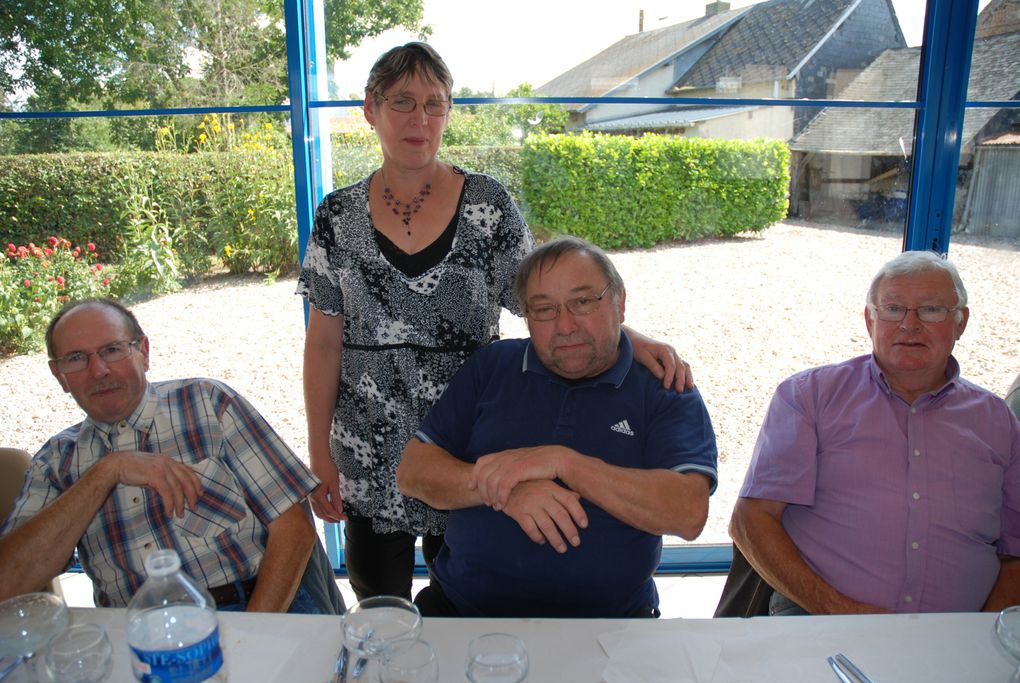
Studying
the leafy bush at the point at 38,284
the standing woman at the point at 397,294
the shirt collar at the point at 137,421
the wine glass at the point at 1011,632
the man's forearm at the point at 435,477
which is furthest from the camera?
the leafy bush at the point at 38,284

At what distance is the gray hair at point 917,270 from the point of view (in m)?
1.92

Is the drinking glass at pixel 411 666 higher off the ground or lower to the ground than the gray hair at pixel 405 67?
lower

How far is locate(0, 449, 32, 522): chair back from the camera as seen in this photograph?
5.97ft

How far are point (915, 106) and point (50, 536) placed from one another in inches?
120

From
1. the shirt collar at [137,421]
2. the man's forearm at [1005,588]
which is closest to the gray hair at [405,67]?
the shirt collar at [137,421]

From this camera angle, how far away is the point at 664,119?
281 cm

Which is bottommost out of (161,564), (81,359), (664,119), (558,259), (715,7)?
(161,564)

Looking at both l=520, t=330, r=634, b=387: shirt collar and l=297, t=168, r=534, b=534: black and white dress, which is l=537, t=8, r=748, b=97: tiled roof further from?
l=520, t=330, r=634, b=387: shirt collar

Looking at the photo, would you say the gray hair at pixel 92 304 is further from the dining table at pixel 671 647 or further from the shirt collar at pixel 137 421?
the dining table at pixel 671 647

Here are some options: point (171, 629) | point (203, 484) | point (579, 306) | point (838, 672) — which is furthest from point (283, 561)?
point (838, 672)

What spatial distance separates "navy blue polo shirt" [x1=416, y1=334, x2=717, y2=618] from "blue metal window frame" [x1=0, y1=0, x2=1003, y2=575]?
49.3 inches

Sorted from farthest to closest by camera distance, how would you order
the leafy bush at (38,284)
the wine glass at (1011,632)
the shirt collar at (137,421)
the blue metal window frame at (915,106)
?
the leafy bush at (38,284) < the blue metal window frame at (915,106) < the shirt collar at (137,421) < the wine glass at (1011,632)

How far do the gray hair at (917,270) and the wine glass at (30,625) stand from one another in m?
1.99

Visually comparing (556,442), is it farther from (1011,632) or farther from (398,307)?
(1011,632)
